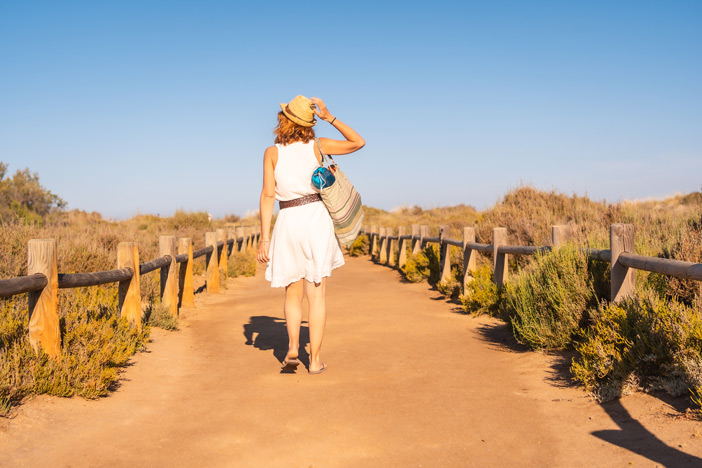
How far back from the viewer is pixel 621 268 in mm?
5379

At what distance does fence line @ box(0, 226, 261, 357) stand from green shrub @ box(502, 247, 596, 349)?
396 cm

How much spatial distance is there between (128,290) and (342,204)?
8.79 feet

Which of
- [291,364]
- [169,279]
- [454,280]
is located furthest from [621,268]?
[454,280]

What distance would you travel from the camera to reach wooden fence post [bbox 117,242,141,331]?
6.23m

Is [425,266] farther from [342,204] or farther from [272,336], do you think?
[342,204]

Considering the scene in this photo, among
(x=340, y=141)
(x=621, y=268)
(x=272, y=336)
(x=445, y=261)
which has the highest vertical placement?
(x=340, y=141)

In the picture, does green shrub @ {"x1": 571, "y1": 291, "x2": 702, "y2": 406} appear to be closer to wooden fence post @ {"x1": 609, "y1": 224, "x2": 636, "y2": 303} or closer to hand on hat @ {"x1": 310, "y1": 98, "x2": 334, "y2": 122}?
wooden fence post @ {"x1": 609, "y1": 224, "x2": 636, "y2": 303}

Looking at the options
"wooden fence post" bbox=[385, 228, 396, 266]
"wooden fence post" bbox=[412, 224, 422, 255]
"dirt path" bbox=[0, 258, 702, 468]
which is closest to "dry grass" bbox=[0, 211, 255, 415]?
"dirt path" bbox=[0, 258, 702, 468]

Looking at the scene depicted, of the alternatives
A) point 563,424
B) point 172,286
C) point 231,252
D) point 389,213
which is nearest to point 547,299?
point 563,424

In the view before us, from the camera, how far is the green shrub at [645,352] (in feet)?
13.1

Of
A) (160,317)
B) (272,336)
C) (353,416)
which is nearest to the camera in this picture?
(353,416)

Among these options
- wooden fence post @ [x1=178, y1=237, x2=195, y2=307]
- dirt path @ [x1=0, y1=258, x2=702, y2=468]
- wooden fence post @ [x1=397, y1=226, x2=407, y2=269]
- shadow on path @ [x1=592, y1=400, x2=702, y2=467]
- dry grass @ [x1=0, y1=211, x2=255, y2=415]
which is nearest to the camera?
shadow on path @ [x1=592, y1=400, x2=702, y2=467]

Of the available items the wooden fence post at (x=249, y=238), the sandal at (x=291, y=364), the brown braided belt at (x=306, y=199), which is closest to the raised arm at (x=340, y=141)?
the brown braided belt at (x=306, y=199)

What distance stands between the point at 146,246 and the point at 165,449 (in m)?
9.83
